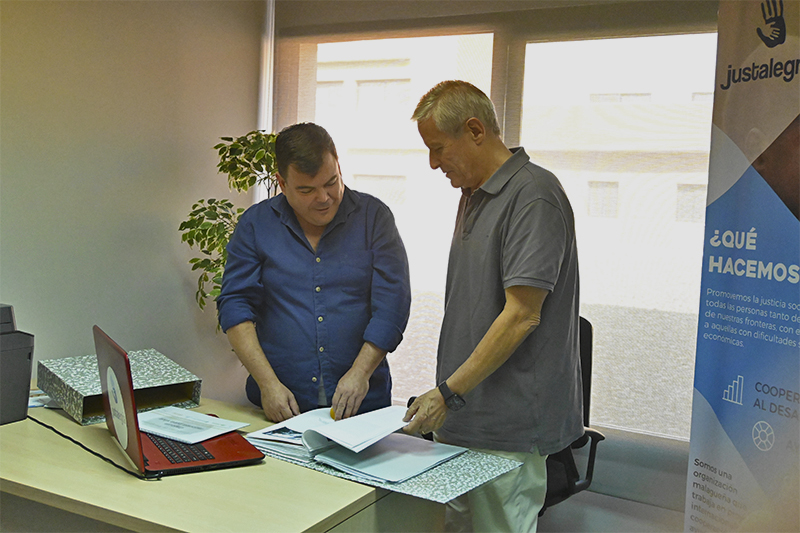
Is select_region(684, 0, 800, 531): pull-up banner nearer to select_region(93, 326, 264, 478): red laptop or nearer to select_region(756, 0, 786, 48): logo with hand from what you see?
select_region(756, 0, 786, 48): logo with hand

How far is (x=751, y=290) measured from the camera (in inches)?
78.3

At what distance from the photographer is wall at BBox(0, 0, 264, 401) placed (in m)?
2.57

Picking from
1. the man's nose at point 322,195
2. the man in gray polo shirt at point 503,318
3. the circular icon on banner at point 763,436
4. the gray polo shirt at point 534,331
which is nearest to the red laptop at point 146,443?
the man in gray polo shirt at point 503,318

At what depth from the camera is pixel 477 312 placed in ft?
5.72

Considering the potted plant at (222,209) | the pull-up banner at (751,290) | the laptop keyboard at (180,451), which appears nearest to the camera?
the laptop keyboard at (180,451)

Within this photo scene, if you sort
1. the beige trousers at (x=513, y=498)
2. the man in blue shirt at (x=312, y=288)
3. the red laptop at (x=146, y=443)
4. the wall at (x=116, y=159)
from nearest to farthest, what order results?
the red laptop at (x=146, y=443), the beige trousers at (x=513, y=498), the man in blue shirt at (x=312, y=288), the wall at (x=116, y=159)

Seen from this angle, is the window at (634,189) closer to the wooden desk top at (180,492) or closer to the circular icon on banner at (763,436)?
the circular icon on banner at (763,436)

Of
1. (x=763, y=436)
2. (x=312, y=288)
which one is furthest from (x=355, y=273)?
(x=763, y=436)

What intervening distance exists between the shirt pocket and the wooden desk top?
629 millimetres

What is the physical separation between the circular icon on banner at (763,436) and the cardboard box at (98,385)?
67.4 inches

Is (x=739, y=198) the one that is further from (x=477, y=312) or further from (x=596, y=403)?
(x=596, y=403)

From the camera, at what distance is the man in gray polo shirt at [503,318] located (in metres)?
1.62

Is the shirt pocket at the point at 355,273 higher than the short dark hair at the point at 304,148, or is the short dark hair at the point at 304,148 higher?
the short dark hair at the point at 304,148

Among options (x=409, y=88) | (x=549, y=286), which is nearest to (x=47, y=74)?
(x=409, y=88)
